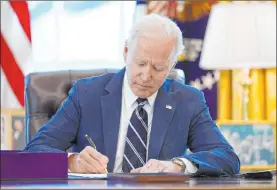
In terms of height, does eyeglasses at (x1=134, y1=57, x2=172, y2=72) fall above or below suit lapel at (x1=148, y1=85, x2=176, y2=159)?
above

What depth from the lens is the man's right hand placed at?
232cm

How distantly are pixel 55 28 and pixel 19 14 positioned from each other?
248 mm

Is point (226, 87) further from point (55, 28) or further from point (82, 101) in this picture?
point (82, 101)

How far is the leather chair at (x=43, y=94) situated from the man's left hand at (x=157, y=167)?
831 millimetres

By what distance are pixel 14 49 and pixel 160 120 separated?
1.96 meters

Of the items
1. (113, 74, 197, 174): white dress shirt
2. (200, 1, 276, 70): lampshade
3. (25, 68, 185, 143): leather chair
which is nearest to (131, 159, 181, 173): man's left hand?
(113, 74, 197, 174): white dress shirt

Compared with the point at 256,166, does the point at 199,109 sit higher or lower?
higher

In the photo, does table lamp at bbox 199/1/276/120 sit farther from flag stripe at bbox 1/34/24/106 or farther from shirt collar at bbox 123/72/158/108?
shirt collar at bbox 123/72/158/108

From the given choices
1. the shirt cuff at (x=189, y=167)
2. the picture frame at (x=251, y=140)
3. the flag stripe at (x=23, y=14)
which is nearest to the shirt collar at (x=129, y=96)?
the shirt cuff at (x=189, y=167)

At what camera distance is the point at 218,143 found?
290cm

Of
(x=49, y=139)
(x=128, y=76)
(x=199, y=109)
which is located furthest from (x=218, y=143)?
(x=49, y=139)

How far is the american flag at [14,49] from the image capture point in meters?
4.62

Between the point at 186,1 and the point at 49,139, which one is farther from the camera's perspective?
the point at 186,1

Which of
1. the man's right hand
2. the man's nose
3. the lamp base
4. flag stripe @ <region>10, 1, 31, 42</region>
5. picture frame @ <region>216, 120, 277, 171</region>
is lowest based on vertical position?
picture frame @ <region>216, 120, 277, 171</region>
